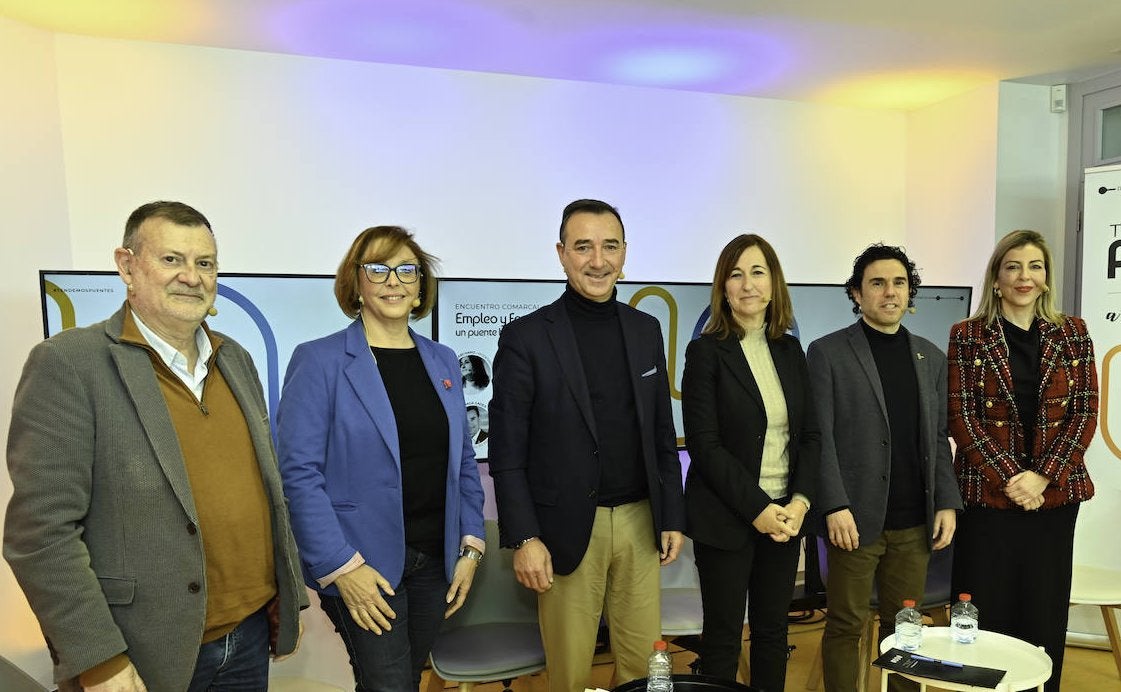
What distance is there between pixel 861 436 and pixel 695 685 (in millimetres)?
1065

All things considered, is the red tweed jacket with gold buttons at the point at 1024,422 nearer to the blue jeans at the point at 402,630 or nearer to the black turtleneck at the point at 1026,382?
the black turtleneck at the point at 1026,382

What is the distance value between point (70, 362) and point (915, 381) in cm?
247

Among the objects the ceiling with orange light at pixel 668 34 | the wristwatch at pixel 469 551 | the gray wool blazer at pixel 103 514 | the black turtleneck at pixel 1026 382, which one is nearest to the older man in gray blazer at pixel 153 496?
the gray wool blazer at pixel 103 514

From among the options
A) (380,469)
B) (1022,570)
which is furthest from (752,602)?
(380,469)

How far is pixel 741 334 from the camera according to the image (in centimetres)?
241

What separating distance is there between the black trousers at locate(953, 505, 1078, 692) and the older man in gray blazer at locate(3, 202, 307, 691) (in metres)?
2.34

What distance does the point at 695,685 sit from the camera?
1.93 m

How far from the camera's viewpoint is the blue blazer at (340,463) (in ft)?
5.89

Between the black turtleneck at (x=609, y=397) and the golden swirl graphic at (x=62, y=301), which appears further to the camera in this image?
the golden swirl graphic at (x=62, y=301)

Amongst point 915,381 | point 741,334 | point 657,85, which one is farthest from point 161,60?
point 915,381

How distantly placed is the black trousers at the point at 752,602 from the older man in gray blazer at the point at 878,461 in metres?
0.27

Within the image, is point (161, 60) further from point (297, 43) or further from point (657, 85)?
point (657, 85)

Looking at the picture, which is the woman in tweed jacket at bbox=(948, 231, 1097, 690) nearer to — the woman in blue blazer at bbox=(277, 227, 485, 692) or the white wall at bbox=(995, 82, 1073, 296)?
the white wall at bbox=(995, 82, 1073, 296)

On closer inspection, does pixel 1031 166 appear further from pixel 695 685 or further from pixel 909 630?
pixel 695 685
